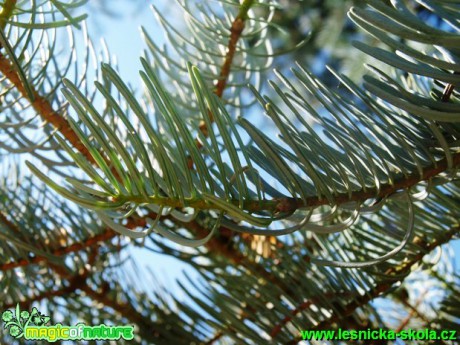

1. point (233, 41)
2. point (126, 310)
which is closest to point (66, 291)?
point (126, 310)

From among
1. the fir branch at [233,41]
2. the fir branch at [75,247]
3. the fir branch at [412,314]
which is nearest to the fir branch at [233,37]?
the fir branch at [233,41]

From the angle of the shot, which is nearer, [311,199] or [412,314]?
[311,199]

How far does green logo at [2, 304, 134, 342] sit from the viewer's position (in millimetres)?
369

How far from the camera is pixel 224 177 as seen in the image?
0.76ft

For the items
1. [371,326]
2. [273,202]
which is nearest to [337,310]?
[371,326]

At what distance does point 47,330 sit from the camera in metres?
0.38

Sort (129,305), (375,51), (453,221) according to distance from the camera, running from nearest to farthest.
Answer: (375,51) → (453,221) → (129,305)

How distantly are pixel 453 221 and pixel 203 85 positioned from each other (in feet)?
0.69

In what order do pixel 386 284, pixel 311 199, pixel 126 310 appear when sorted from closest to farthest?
pixel 311 199, pixel 386 284, pixel 126 310

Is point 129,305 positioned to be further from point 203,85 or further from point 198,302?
point 203,85

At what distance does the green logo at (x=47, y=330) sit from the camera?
369mm

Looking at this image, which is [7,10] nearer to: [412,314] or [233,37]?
[233,37]

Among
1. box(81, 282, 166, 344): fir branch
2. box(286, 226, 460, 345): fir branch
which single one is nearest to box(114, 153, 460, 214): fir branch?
box(286, 226, 460, 345): fir branch

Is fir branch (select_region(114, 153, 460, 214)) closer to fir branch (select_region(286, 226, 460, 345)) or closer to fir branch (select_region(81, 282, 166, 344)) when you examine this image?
fir branch (select_region(286, 226, 460, 345))
